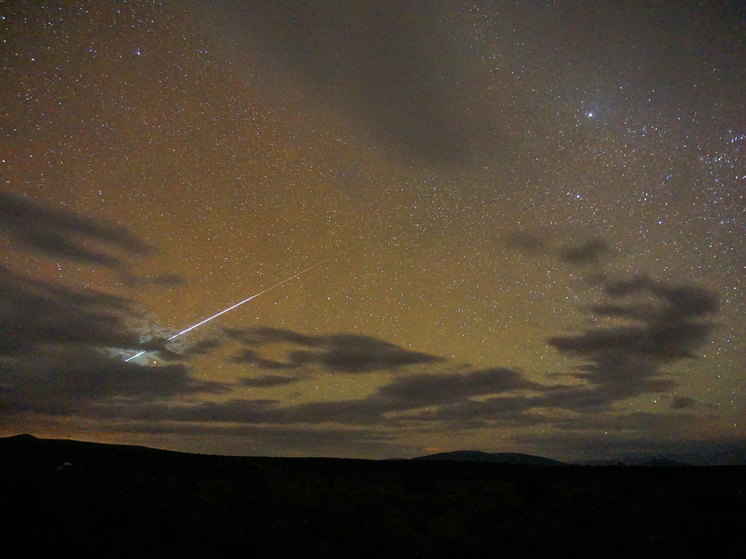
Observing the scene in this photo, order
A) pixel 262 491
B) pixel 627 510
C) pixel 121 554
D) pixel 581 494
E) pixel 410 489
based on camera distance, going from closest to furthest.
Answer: pixel 121 554 < pixel 627 510 < pixel 262 491 < pixel 581 494 < pixel 410 489

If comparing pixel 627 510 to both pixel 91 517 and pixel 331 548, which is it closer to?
pixel 331 548

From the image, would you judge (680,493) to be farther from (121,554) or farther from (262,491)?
(121,554)

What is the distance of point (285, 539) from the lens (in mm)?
15148

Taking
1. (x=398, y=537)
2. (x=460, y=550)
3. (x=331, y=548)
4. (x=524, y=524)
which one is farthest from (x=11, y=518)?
(x=524, y=524)

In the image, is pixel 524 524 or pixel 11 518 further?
pixel 524 524

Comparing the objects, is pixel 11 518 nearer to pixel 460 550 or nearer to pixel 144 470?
pixel 460 550

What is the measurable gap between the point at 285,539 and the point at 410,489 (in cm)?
1332

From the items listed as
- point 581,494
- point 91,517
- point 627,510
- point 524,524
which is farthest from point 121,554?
point 581,494

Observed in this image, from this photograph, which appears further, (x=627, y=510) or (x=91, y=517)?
(x=627, y=510)

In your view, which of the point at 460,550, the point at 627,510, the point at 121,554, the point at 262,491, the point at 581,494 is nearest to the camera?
the point at 121,554

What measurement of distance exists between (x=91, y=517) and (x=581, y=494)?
73.3ft

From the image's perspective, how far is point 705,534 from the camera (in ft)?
50.4

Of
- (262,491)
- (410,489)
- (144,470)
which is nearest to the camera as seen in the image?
(262,491)

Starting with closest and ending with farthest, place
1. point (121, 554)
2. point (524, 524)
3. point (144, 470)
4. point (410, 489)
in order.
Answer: point (121, 554)
point (524, 524)
point (410, 489)
point (144, 470)
